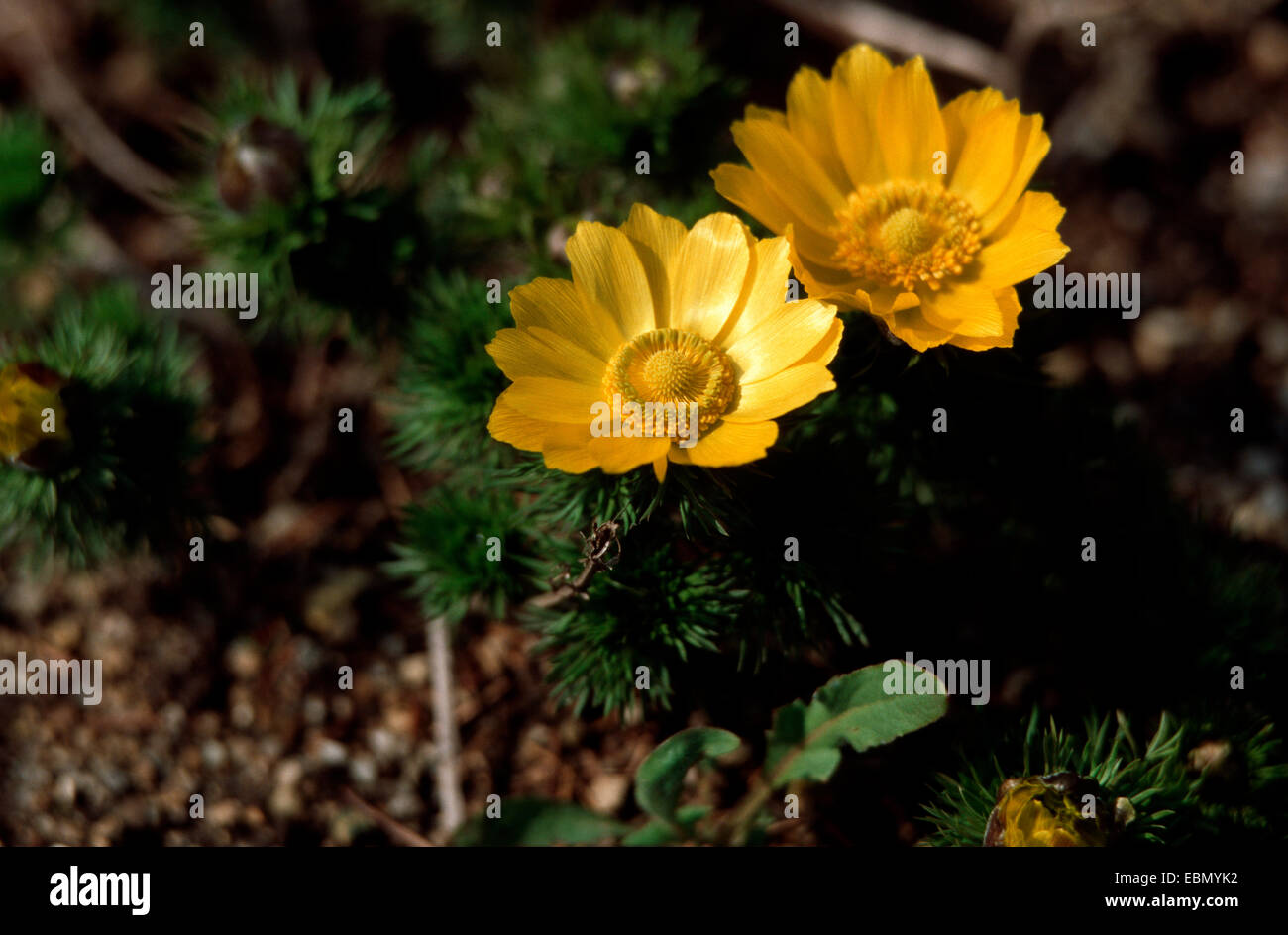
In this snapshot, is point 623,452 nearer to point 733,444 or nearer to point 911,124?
point 733,444

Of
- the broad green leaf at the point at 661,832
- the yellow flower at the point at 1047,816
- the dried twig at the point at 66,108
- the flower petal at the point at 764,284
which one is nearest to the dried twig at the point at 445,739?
the broad green leaf at the point at 661,832

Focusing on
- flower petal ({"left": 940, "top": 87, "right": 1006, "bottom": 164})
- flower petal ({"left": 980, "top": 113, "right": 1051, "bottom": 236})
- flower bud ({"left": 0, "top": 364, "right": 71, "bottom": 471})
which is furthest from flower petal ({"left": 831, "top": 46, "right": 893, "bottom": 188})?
flower bud ({"left": 0, "top": 364, "right": 71, "bottom": 471})

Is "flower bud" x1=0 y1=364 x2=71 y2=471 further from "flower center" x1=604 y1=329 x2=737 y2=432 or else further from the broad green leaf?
the broad green leaf

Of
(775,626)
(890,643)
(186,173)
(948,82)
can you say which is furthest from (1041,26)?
(186,173)

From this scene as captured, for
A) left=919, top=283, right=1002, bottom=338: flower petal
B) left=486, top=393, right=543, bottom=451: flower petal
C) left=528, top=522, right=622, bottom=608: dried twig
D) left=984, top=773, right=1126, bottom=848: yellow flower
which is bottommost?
left=984, top=773, right=1126, bottom=848: yellow flower

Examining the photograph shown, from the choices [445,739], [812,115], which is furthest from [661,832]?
[812,115]
